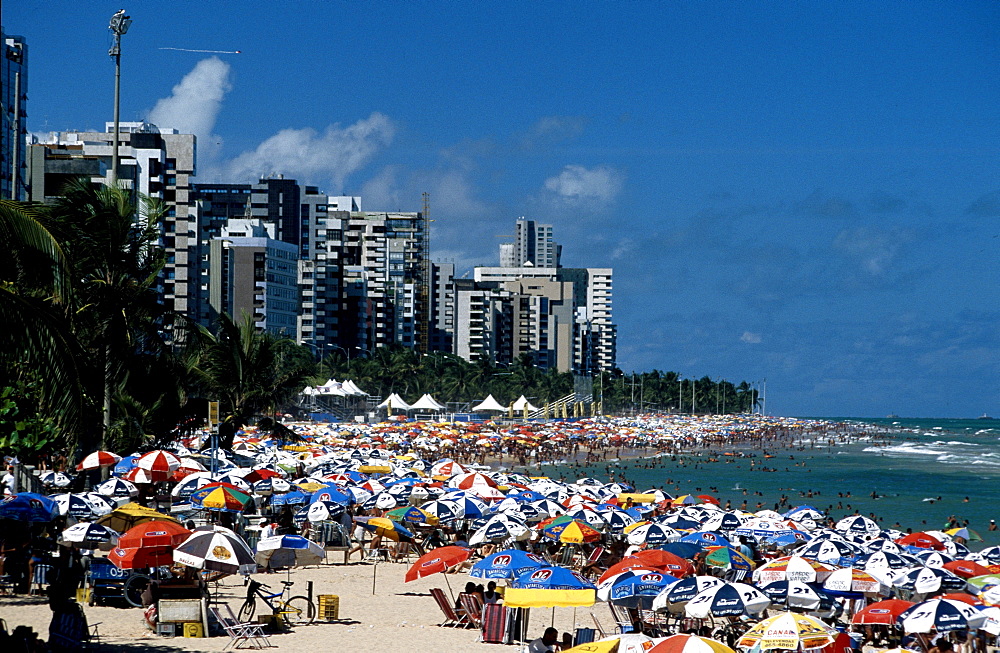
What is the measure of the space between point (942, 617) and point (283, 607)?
927 centimetres

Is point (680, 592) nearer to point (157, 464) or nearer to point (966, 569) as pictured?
point (966, 569)

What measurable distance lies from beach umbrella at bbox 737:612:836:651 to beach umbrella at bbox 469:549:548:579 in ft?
12.0

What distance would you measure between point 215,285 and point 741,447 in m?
52.9

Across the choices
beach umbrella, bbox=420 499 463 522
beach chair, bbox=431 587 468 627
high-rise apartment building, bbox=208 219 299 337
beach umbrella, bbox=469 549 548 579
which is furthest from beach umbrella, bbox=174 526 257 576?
high-rise apartment building, bbox=208 219 299 337

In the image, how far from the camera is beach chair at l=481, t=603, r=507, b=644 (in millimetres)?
15945

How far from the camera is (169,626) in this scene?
14766 mm

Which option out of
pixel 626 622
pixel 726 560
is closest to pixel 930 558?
pixel 726 560

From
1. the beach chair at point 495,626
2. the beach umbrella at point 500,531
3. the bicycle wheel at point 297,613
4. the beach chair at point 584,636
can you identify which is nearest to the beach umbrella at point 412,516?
the beach umbrella at point 500,531

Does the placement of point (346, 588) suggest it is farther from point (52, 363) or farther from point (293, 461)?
point (293, 461)

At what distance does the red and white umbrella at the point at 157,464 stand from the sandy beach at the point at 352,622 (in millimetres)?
5671

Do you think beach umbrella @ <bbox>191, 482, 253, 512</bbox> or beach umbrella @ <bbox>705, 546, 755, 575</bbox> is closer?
beach umbrella @ <bbox>705, 546, 755, 575</bbox>

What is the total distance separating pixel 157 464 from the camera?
2567 centimetres

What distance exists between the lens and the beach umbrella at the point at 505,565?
16.2 metres

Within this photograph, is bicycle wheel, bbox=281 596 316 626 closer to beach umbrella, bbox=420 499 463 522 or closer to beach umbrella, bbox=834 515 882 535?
beach umbrella, bbox=420 499 463 522
